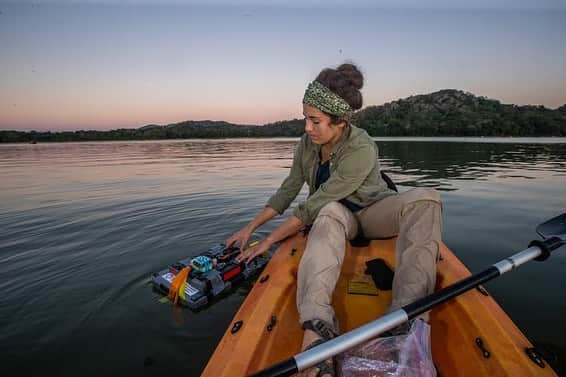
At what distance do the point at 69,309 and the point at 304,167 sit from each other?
338cm

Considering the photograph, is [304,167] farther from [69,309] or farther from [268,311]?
[69,309]

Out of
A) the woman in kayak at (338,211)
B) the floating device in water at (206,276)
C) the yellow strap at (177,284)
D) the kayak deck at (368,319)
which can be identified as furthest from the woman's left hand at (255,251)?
the yellow strap at (177,284)

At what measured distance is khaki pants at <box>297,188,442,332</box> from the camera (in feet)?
6.72

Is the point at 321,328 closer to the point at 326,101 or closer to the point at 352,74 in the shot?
the point at 326,101

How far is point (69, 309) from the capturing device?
371cm

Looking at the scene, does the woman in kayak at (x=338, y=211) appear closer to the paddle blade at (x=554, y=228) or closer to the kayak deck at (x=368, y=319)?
the kayak deck at (x=368, y=319)

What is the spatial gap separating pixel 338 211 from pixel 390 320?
1097 millimetres

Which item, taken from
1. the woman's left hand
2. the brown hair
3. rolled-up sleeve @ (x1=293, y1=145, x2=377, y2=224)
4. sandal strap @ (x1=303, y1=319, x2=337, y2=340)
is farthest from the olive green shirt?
sandal strap @ (x1=303, y1=319, x2=337, y2=340)

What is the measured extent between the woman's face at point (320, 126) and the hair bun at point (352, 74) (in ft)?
1.28

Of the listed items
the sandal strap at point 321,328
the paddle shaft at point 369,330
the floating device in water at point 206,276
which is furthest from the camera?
the floating device in water at point 206,276

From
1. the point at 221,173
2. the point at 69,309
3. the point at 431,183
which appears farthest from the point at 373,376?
the point at 221,173

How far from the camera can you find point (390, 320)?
164 cm

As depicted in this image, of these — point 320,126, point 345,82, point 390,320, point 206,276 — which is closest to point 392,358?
point 390,320

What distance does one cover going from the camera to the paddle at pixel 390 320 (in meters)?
1.43
